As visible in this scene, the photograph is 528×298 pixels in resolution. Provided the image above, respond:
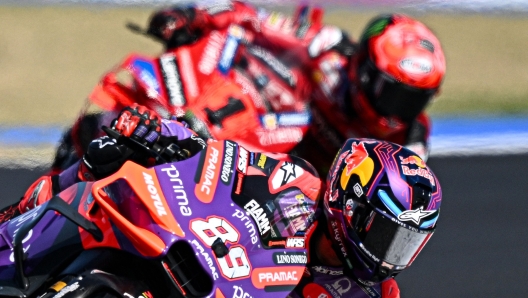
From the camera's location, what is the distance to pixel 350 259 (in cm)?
346

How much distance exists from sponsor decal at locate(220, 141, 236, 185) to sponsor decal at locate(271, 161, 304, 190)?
0.23 metres

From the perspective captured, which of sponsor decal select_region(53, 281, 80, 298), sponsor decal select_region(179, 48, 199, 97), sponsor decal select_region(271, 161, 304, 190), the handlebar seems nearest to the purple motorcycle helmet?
sponsor decal select_region(271, 161, 304, 190)

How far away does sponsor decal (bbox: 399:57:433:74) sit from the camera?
17.0 ft

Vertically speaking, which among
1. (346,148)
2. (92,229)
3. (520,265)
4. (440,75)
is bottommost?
(520,265)

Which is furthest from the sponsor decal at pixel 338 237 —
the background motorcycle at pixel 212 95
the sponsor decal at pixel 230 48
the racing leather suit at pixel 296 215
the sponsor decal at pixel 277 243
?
the sponsor decal at pixel 230 48

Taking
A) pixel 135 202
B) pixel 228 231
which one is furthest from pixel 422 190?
pixel 135 202

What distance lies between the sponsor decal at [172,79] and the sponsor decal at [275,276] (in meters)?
2.10

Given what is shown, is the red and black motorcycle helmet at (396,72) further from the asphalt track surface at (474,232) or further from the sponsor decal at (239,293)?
the sponsor decal at (239,293)

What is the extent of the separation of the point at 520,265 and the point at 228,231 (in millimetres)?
3820

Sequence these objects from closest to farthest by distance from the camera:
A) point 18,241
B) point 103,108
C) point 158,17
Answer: point 18,241 < point 103,108 < point 158,17

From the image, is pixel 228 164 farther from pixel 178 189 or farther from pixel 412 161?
pixel 412 161

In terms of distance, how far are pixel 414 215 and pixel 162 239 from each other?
111cm

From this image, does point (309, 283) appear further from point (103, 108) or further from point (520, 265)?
point (520, 265)

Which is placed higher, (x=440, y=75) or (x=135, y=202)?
(x=135, y=202)
